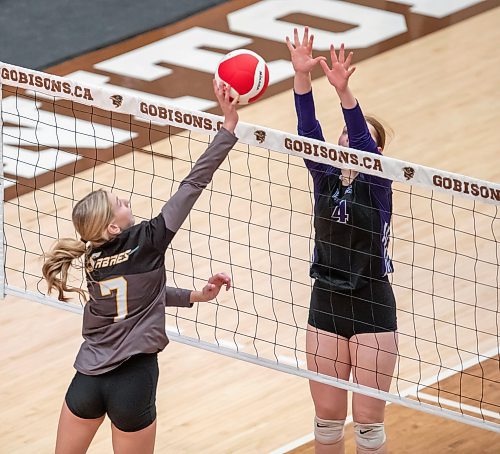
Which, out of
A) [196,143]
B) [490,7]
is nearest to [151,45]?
[196,143]

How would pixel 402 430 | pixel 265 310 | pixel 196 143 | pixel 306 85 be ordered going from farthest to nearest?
pixel 196 143 < pixel 265 310 < pixel 402 430 < pixel 306 85

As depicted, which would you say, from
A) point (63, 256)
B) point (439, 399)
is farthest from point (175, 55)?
point (63, 256)

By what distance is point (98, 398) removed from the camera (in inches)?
253

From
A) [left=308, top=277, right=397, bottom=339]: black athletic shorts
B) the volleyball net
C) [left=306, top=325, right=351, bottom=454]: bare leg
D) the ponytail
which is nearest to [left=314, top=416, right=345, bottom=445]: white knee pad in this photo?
[left=306, top=325, right=351, bottom=454]: bare leg

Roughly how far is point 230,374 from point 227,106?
304cm

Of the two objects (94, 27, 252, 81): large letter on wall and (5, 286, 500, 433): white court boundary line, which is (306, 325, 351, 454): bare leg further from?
(94, 27, 252, 81): large letter on wall

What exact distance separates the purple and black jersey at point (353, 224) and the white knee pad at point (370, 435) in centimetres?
72

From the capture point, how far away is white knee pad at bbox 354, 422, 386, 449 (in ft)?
22.6

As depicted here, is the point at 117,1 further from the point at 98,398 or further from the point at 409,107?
the point at 98,398

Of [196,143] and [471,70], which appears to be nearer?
[196,143]

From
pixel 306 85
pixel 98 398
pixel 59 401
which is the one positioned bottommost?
pixel 59 401

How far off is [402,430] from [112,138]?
15.8 feet

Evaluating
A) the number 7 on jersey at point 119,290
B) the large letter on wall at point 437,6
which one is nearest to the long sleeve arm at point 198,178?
the number 7 on jersey at point 119,290

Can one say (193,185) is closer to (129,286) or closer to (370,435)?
(129,286)
